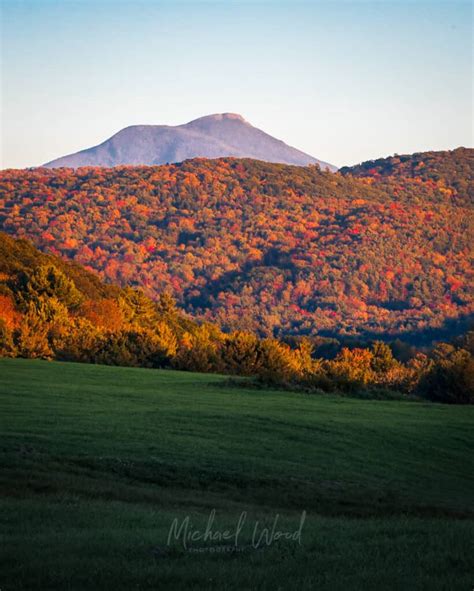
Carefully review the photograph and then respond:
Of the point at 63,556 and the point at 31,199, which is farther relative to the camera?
the point at 31,199

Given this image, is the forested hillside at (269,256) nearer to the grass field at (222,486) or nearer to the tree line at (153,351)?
the tree line at (153,351)

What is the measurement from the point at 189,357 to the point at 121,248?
126728 mm

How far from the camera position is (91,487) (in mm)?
13570

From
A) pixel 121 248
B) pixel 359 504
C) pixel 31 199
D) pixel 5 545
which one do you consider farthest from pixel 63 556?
pixel 31 199

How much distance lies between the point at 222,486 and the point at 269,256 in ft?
522

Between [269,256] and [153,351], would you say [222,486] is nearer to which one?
[153,351]

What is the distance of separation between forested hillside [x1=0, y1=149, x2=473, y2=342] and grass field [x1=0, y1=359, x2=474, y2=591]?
348 ft

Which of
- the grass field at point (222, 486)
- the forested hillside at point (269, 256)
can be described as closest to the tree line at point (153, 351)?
the grass field at point (222, 486)

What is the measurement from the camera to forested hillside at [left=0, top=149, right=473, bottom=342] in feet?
483

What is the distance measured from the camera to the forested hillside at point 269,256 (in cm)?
14712

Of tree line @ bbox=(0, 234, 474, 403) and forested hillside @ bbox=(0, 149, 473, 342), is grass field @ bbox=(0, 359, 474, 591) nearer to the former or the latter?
tree line @ bbox=(0, 234, 474, 403)

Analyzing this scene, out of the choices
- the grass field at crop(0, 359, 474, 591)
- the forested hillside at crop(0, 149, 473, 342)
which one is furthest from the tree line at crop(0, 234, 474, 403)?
the forested hillside at crop(0, 149, 473, 342)

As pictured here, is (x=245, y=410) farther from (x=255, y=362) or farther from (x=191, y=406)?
(x=255, y=362)

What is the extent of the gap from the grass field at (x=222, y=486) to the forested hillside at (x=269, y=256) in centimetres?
10616
